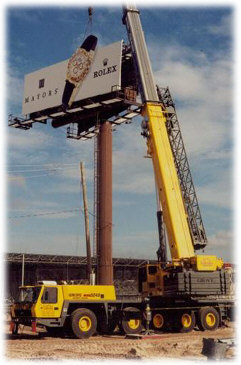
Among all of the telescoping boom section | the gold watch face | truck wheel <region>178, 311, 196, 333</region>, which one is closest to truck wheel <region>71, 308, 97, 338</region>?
truck wheel <region>178, 311, 196, 333</region>

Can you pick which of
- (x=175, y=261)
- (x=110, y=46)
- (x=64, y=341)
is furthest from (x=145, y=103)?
(x=110, y=46)

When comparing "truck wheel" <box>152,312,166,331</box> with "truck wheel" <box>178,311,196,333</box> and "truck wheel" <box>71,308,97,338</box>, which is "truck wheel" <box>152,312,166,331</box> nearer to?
"truck wheel" <box>178,311,196,333</box>

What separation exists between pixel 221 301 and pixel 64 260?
29.8m

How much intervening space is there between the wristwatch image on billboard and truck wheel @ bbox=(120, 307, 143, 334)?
27.5 metres

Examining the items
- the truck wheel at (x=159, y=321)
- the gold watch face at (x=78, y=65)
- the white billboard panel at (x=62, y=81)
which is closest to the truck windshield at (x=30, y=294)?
the truck wheel at (x=159, y=321)

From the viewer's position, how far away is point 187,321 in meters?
23.0

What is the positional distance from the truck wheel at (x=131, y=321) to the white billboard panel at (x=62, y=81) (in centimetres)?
2425

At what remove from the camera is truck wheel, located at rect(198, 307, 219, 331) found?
23.0 metres

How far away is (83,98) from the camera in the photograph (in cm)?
4447

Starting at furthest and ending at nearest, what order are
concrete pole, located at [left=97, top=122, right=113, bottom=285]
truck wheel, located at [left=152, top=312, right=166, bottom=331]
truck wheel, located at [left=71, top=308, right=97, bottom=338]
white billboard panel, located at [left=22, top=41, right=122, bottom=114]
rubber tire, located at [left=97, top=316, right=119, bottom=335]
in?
concrete pole, located at [left=97, top=122, right=113, bottom=285] → white billboard panel, located at [left=22, top=41, right=122, bottom=114] → truck wheel, located at [left=152, top=312, right=166, bottom=331] → rubber tire, located at [left=97, top=316, right=119, bottom=335] → truck wheel, located at [left=71, top=308, right=97, bottom=338]

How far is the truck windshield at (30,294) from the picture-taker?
20497mm

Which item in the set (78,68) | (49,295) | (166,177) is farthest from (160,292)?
(78,68)

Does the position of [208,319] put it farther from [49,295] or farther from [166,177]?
[49,295]

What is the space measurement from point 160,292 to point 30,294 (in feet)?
20.8
